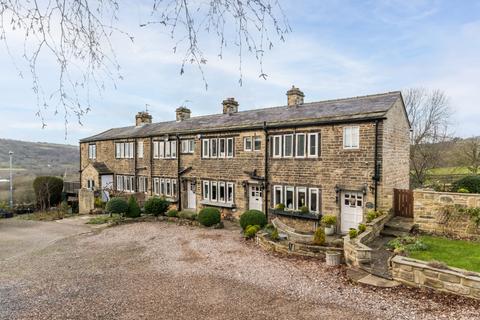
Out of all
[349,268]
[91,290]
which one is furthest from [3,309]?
[349,268]

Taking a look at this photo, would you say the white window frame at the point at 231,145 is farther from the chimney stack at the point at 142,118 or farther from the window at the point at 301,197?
the chimney stack at the point at 142,118

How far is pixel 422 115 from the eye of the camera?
3253cm

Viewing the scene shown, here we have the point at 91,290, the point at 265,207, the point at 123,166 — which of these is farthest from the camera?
the point at 123,166

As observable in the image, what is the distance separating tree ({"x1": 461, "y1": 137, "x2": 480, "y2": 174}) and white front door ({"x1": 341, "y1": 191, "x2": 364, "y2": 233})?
19191mm

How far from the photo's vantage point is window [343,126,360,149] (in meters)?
14.5

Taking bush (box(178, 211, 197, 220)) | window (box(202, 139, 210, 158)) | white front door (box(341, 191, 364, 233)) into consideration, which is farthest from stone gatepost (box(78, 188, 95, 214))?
white front door (box(341, 191, 364, 233))

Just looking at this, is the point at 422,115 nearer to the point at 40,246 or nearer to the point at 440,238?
the point at 440,238

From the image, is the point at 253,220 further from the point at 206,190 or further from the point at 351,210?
the point at 206,190

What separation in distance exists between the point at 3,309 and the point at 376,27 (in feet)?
34.7

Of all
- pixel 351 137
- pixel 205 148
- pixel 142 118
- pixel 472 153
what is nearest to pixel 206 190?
pixel 205 148

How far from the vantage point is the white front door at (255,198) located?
1817cm

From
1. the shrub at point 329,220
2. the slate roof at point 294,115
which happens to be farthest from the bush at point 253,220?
the slate roof at point 294,115

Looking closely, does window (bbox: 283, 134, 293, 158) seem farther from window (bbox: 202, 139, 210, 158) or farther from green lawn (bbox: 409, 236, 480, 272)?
green lawn (bbox: 409, 236, 480, 272)

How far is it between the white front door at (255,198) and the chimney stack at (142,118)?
52.8ft
